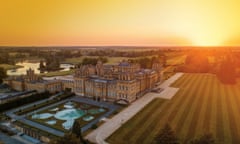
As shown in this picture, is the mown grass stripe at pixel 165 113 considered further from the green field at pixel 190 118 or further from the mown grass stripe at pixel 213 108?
the mown grass stripe at pixel 213 108

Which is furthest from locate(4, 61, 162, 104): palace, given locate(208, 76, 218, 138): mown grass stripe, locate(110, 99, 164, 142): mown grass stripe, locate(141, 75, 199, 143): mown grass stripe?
locate(208, 76, 218, 138): mown grass stripe

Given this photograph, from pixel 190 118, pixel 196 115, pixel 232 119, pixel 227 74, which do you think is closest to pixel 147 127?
pixel 190 118

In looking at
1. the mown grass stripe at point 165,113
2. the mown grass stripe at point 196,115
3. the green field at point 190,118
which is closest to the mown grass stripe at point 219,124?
the green field at point 190,118

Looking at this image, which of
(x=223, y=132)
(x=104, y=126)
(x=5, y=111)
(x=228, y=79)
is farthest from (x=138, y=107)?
(x=228, y=79)

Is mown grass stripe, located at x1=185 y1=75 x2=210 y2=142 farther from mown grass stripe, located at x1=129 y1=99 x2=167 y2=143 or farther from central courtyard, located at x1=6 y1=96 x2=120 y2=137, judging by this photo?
central courtyard, located at x1=6 y1=96 x2=120 y2=137

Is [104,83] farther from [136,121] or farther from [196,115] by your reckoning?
[196,115]

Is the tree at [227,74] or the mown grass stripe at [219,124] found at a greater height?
the tree at [227,74]
